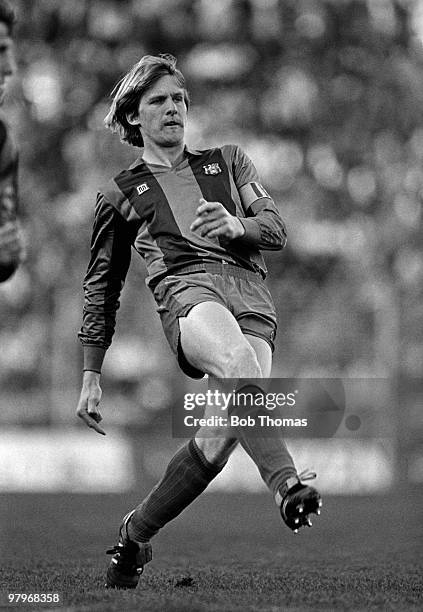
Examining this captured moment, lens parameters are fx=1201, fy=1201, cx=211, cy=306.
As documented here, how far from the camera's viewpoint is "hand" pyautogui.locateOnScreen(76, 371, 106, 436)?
4.52 metres

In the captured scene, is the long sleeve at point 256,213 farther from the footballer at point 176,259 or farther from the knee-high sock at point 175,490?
the knee-high sock at point 175,490

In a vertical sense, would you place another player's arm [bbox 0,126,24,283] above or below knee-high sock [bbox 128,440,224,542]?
above

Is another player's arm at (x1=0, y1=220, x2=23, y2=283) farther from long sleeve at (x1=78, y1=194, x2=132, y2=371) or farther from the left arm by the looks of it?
long sleeve at (x1=78, y1=194, x2=132, y2=371)

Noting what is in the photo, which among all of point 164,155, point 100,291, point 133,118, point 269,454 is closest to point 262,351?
point 269,454

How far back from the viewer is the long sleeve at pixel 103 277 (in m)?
4.54

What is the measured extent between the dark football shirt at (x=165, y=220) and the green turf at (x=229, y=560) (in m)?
1.00

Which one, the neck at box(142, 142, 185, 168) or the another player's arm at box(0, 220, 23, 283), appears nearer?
the another player's arm at box(0, 220, 23, 283)

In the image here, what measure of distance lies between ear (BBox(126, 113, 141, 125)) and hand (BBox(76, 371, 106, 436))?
972 mm

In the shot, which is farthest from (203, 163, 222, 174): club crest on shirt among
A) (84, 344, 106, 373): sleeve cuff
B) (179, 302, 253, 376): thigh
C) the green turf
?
the green turf

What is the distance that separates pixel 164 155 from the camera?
15.1 ft

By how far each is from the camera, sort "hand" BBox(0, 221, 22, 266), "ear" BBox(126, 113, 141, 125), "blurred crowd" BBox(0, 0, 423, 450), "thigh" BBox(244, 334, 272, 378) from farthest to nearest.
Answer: "blurred crowd" BBox(0, 0, 423, 450), "ear" BBox(126, 113, 141, 125), "thigh" BBox(244, 334, 272, 378), "hand" BBox(0, 221, 22, 266)

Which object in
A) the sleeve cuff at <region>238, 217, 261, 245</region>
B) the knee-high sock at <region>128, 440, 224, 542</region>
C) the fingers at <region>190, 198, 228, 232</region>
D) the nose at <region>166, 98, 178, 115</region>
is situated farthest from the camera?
the nose at <region>166, 98, 178, 115</region>

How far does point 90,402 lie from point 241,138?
10490 millimetres

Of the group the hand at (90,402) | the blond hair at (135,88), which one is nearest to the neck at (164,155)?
the blond hair at (135,88)
